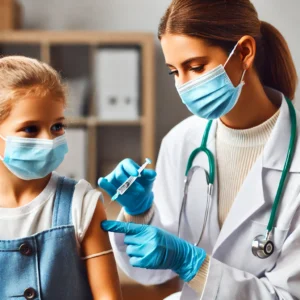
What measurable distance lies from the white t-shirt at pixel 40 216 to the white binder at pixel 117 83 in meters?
1.97

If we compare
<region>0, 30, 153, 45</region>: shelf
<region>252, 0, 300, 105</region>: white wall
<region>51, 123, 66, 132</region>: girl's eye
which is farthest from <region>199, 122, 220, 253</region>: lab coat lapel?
<region>0, 30, 153, 45</region>: shelf

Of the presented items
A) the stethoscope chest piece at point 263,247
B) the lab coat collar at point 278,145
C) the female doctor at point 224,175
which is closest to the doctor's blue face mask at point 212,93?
the female doctor at point 224,175

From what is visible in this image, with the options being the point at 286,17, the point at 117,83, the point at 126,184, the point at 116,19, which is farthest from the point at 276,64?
the point at 116,19

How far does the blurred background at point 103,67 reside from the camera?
9.82 feet

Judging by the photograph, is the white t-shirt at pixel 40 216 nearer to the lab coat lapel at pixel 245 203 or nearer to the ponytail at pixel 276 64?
the lab coat lapel at pixel 245 203

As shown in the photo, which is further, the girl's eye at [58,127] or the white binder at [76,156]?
the white binder at [76,156]

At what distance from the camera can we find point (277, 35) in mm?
1399

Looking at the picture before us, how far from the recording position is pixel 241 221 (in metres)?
1.30

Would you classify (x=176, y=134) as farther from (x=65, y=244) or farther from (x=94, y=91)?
(x=94, y=91)

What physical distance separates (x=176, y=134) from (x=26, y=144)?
2.06 feet

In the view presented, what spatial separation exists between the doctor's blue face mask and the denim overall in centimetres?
47

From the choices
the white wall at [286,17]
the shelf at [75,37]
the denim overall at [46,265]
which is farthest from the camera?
the shelf at [75,37]

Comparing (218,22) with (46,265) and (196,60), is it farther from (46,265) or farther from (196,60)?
(46,265)

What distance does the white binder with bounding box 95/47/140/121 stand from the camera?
2980mm
